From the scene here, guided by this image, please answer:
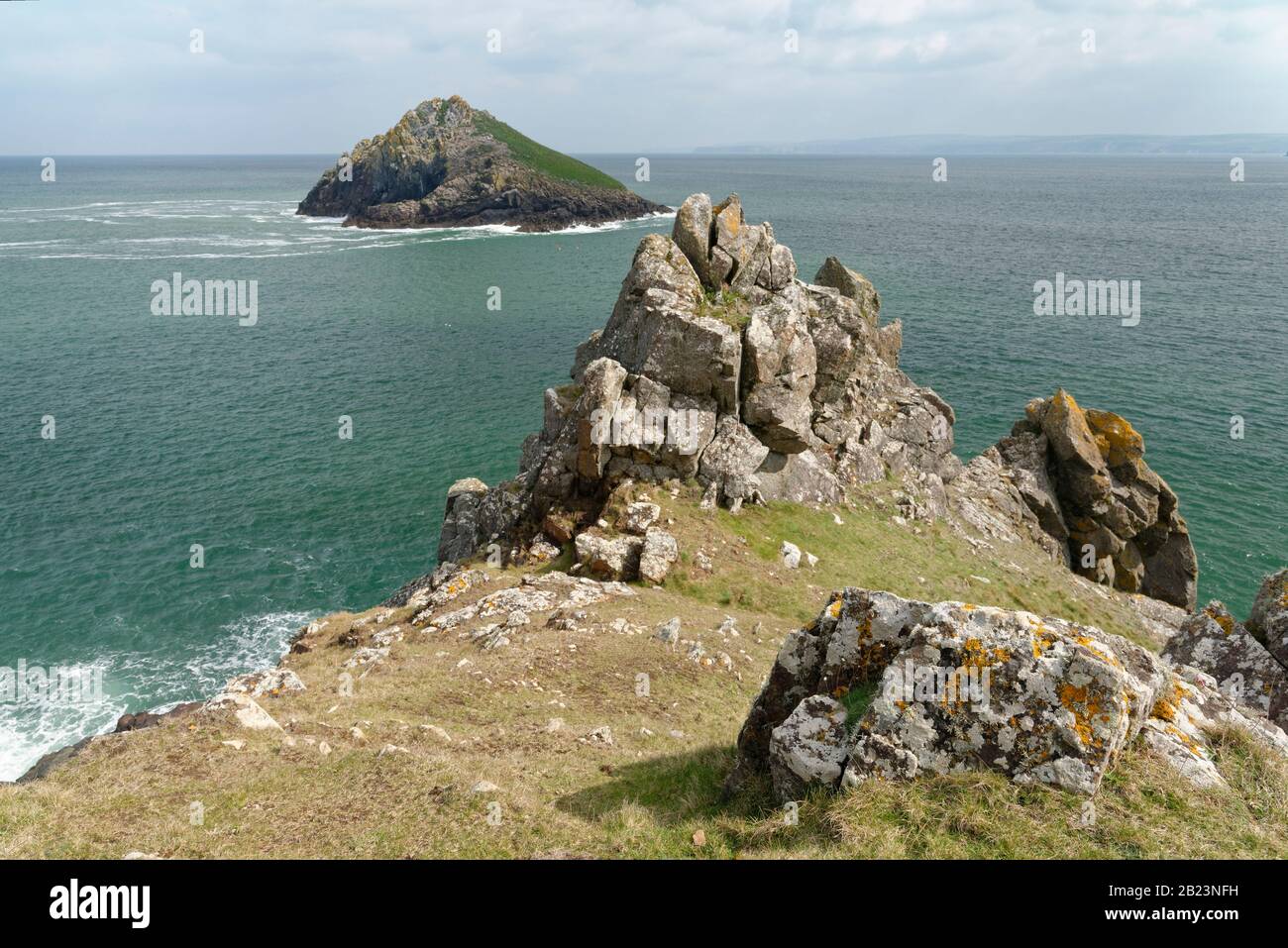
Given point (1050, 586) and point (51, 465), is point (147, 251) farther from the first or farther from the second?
point (1050, 586)

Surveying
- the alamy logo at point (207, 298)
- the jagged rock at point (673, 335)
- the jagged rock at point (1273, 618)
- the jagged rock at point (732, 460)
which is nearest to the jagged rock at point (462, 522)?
the jagged rock at point (673, 335)

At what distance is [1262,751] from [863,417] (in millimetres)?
32618

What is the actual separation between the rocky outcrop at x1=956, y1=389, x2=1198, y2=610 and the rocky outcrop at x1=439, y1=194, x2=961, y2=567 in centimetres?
681

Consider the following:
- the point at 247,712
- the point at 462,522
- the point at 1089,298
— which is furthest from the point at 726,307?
the point at 1089,298

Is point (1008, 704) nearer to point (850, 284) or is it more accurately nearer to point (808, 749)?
point (808, 749)

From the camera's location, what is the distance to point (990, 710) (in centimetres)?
1164

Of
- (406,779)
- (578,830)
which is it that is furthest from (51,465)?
(578,830)

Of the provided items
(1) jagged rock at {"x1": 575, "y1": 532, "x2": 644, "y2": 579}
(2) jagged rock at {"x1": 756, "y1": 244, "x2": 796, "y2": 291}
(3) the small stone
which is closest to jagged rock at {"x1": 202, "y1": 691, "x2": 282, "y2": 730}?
(3) the small stone

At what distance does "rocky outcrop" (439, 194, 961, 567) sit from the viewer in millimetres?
35656

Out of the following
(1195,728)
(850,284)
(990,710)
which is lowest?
(1195,728)

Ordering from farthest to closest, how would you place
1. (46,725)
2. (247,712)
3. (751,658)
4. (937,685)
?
(46,725) < (751,658) < (247,712) < (937,685)

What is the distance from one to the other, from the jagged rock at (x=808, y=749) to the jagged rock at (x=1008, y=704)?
0.21 feet

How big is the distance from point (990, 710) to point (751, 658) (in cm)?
1433

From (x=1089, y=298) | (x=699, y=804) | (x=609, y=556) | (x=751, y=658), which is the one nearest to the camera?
(x=699, y=804)
